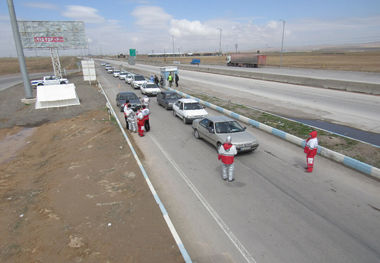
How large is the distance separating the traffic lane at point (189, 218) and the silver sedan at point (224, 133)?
7.64 ft

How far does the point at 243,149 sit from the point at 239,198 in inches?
119

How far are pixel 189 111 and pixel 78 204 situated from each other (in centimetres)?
935

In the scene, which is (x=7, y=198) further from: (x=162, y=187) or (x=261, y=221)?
(x=261, y=221)

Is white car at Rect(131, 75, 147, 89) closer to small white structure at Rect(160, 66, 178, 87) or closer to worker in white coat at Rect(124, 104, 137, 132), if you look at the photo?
small white structure at Rect(160, 66, 178, 87)

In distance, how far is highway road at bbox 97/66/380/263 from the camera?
5109mm

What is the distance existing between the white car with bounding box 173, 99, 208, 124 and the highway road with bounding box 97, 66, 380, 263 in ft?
14.5

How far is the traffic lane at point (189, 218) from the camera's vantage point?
507 centimetres

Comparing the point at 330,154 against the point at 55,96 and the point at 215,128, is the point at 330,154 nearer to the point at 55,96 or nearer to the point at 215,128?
the point at 215,128

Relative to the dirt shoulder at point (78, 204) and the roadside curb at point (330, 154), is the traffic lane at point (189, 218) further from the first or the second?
the roadside curb at point (330, 154)

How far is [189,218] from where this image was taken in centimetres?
620

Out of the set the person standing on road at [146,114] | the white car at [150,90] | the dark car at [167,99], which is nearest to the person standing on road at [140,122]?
the person standing on road at [146,114]

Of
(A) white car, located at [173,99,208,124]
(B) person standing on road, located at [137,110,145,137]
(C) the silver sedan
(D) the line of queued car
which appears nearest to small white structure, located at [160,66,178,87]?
(D) the line of queued car

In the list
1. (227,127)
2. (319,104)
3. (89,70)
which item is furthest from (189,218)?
(89,70)

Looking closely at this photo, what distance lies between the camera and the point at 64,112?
67.3 feet
